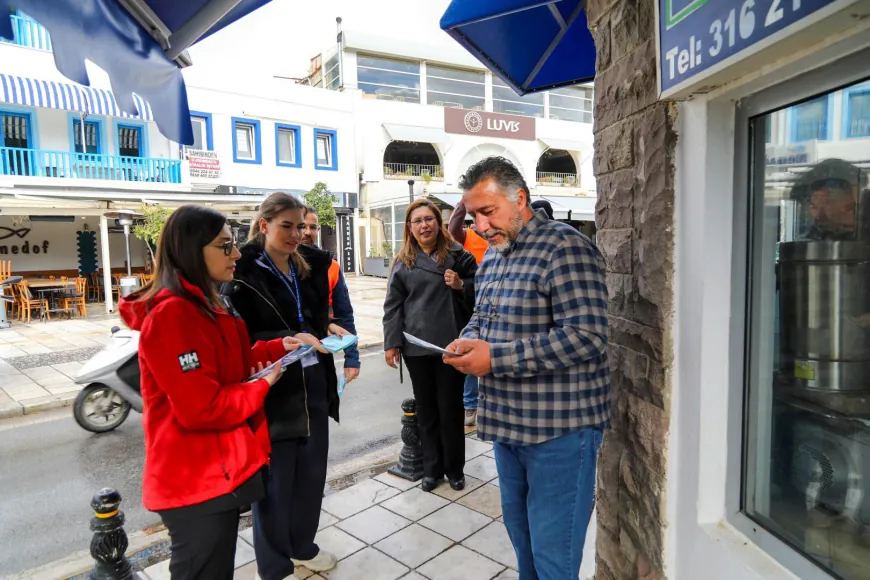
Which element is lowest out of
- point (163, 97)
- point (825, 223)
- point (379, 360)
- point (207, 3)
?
point (379, 360)

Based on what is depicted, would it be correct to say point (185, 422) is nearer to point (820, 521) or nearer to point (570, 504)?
point (570, 504)

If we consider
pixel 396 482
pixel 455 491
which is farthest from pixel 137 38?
pixel 455 491

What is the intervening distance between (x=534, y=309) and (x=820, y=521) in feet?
3.54

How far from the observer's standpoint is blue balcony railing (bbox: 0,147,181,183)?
50.6 feet

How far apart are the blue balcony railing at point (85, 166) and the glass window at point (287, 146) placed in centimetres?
441

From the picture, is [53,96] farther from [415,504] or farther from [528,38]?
[415,504]

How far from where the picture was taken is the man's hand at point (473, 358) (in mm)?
2027

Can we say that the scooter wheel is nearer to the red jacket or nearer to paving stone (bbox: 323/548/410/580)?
paving stone (bbox: 323/548/410/580)

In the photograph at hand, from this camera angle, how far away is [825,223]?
147 cm

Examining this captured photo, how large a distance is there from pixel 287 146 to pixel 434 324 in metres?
19.4

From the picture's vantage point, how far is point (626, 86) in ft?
7.02

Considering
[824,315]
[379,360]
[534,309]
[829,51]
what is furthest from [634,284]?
[379,360]

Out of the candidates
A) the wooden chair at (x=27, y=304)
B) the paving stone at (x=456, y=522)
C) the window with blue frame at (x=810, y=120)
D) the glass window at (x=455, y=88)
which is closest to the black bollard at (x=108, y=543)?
the paving stone at (x=456, y=522)

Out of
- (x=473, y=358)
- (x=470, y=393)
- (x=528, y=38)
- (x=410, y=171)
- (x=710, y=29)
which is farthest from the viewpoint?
(x=410, y=171)
